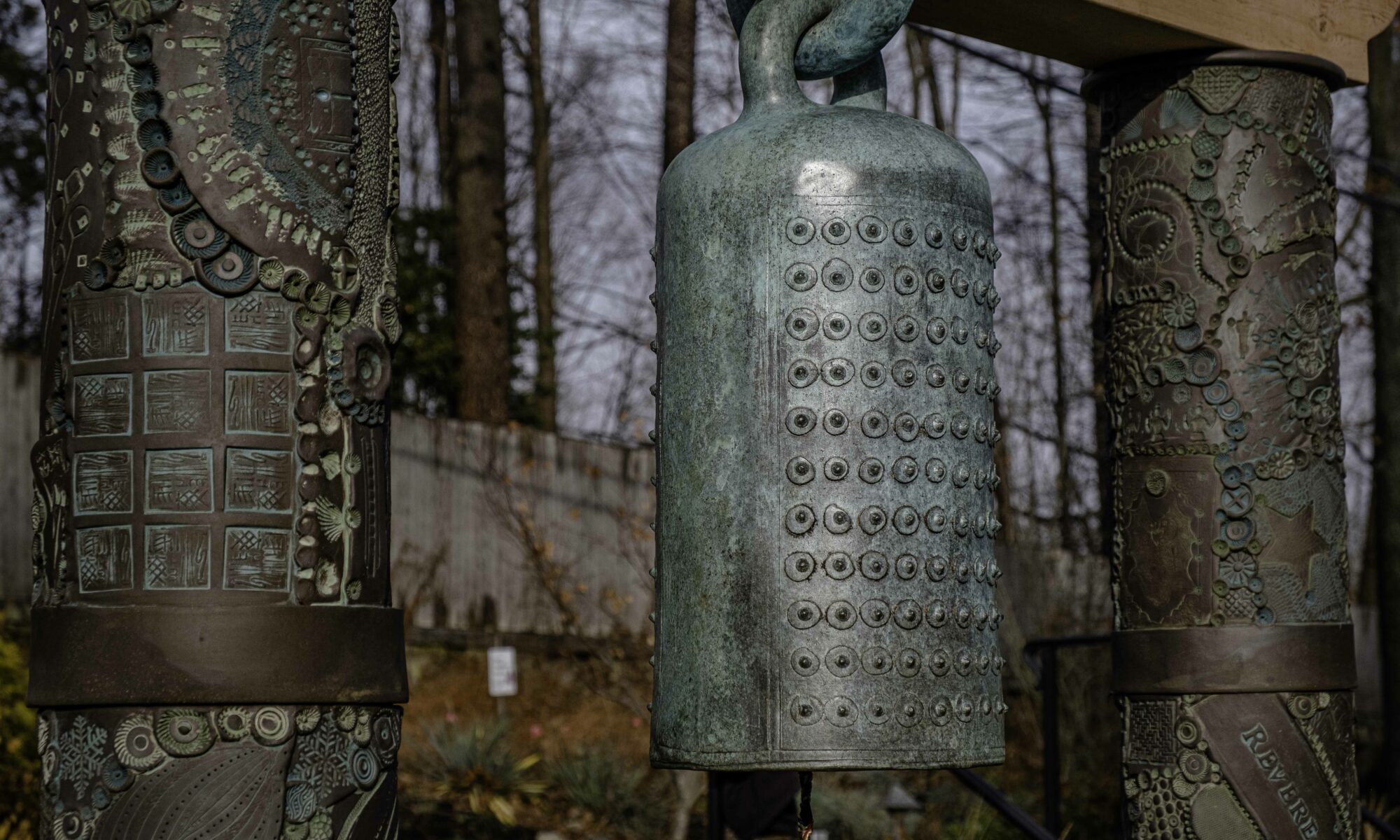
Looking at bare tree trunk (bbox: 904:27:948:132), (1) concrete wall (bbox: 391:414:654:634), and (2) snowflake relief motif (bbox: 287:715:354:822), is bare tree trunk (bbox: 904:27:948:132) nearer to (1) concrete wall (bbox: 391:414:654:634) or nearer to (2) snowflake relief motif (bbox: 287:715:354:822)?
(1) concrete wall (bbox: 391:414:654:634)

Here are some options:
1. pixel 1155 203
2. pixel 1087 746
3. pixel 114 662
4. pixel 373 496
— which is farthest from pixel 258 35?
pixel 1087 746

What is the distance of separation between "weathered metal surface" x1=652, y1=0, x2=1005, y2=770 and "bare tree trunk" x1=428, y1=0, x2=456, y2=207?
15.3 meters

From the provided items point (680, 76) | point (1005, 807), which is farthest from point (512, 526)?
point (1005, 807)

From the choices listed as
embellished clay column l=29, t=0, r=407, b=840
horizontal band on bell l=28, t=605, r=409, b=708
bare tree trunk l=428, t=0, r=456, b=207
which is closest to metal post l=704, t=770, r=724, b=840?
embellished clay column l=29, t=0, r=407, b=840

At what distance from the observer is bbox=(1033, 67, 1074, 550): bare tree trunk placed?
15.2m

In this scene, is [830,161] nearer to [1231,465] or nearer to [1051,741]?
[1231,465]

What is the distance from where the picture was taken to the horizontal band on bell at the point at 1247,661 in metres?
4.48

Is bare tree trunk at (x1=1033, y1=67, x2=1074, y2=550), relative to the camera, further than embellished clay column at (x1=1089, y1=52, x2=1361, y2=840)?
Yes

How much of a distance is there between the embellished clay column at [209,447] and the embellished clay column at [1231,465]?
245 centimetres

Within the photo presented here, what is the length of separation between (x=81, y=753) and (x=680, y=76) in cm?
1052

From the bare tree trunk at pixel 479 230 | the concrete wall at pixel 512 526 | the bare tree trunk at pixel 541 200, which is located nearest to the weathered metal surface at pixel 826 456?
the concrete wall at pixel 512 526

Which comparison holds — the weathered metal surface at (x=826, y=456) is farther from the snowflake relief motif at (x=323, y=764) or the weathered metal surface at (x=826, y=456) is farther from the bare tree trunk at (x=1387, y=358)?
the bare tree trunk at (x=1387, y=358)

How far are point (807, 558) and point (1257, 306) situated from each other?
2671mm

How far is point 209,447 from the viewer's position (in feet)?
8.99
